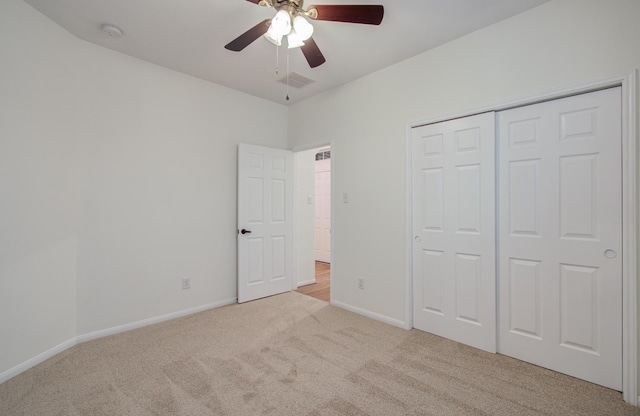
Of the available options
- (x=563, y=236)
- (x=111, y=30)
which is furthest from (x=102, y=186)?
(x=563, y=236)

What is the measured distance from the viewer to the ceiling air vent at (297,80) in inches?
128

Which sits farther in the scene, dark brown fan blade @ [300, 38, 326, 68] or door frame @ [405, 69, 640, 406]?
dark brown fan blade @ [300, 38, 326, 68]

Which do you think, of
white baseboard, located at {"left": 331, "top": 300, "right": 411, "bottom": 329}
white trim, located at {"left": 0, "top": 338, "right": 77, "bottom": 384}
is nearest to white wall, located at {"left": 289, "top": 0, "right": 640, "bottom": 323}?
white baseboard, located at {"left": 331, "top": 300, "right": 411, "bottom": 329}

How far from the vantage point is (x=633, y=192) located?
180 centimetres

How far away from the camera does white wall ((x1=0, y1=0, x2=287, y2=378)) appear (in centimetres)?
211

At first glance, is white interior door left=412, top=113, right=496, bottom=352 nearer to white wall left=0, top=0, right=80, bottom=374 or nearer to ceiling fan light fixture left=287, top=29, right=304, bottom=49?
ceiling fan light fixture left=287, top=29, right=304, bottom=49

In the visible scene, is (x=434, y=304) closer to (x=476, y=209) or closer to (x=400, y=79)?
(x=476, y=209)

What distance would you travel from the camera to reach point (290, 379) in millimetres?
2045

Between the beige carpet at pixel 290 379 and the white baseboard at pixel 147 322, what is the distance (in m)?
0.08

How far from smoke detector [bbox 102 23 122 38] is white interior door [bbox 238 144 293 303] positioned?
61.4 inches

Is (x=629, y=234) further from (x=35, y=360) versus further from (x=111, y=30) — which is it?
(x=35, y=360)

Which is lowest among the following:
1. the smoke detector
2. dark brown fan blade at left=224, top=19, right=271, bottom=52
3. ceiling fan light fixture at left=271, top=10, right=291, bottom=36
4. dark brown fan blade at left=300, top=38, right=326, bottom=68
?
ceiling fan light fixture at left=271, top=10, right=291, bottom=36

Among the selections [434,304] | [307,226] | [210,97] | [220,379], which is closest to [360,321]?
[434,304]

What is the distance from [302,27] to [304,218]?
3.00m
